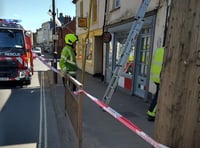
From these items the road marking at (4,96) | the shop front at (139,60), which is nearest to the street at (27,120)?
the road marking at (4,96)

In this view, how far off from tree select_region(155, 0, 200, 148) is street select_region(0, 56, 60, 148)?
3332 millimetres

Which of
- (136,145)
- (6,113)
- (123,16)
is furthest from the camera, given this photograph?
(123,16)

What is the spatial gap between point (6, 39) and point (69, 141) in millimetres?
7305

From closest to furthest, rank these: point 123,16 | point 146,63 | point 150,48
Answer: point 150,48, point 146,63, point 123,16

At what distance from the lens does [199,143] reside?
155 centimetres

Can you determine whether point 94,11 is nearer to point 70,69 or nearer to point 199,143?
point 70,69

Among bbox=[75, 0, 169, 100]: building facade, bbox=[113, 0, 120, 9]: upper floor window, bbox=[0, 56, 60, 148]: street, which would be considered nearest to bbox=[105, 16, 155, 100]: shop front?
bbox=[75, 0, 169, 100]: building facade

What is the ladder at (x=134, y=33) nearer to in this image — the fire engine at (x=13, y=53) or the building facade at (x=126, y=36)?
the building facade at (x=126, y=36)

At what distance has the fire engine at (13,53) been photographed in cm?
1012

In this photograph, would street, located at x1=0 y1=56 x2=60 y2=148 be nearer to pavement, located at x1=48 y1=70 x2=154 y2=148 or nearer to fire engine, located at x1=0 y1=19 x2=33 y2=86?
pavement, located at x1=48 y1=70 x2=154 y2=148

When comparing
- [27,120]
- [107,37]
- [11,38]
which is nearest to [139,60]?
[107,37]

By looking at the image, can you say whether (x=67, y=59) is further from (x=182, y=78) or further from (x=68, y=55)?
(x=182, y=78)

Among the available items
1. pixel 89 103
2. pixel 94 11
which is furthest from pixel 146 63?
pixel 94 11

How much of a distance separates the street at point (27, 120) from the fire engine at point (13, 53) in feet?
3.56
